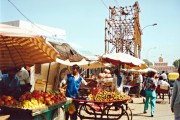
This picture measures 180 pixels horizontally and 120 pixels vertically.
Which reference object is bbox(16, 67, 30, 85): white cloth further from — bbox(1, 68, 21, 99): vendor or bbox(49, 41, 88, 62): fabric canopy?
bbox(49, 41, 88, 62): fabric canopy

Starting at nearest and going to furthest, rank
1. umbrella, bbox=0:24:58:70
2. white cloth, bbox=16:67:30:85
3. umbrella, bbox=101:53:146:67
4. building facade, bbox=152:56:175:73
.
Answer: umbrella, bbox=0:24:58:70
white cloth, bbox=16:67:30:85
umbrella, bbox=101:53:146:67
building facade, bbox=152:56:175:73

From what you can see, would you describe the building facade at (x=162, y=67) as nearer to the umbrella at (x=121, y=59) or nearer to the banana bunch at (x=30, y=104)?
the umbrella at (x=121, y=59)

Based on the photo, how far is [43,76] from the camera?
1459cm

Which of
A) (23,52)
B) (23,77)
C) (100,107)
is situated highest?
(23,52)

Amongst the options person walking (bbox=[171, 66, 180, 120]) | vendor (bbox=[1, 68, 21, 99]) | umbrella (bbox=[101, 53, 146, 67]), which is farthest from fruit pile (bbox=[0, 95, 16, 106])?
umbrella (bbox=[101, 53, 146, 67])

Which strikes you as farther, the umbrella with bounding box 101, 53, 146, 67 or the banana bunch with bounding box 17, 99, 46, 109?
the umbrella with bounding box 101, 53, 146, 67

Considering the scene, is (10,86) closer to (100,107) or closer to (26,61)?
(26,61)

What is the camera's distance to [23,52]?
6.80 metres

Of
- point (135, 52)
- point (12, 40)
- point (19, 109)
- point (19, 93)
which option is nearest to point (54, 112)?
point (19, 93)

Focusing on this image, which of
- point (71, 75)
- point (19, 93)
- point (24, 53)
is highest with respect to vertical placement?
point (24, 53)

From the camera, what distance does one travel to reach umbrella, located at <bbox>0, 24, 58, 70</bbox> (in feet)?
19.8

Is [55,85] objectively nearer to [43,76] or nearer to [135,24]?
[43,76]

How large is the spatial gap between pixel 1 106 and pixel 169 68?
468ft

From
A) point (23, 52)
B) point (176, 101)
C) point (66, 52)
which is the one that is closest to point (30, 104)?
point (23, 52)
